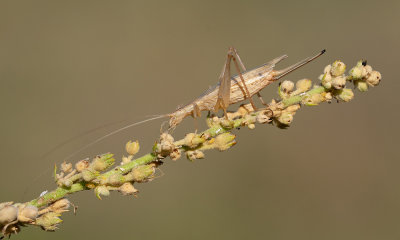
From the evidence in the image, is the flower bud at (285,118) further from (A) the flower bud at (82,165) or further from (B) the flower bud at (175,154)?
(A) the flower bud at (82,165)

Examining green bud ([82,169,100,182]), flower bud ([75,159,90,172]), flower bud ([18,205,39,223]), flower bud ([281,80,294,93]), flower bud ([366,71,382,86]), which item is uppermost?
flower bud ([281,80,294,93])

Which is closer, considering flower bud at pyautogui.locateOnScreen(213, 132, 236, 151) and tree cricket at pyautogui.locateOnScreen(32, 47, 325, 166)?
flower bud at pyautogui.locateOnScreen(213, 132, 236, 151)

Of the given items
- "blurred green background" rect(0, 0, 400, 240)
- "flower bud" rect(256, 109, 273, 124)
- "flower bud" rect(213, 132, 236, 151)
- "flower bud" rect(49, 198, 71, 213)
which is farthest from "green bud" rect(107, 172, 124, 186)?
"blurred green background" rect(0, 0, 400, 240)

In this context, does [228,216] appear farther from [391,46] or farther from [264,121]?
[391,46]

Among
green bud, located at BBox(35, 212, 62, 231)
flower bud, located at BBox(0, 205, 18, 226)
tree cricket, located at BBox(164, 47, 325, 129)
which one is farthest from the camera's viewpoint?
tree cricket, located at BBox(164, 47, 325, 129)

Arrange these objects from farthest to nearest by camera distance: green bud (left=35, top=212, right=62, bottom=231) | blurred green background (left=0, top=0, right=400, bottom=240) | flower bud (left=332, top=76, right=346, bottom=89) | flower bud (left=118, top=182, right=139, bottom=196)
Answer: blurred green background (left=0, top=0, right=400, bottom=240)
flower bud (left=332, top=76, right=346, bottom=89)
flower bud (left=118, top=182, right=139, bottom=196)
green bud (left=35, top=212, right=62, bottom=231)

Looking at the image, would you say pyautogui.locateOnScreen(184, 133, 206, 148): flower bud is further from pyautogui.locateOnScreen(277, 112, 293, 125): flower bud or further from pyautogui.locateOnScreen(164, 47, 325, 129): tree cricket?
pyautogui.locateOnScreen(164, 47, 325, 129): tree cricket

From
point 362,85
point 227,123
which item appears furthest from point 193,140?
point 362,85
